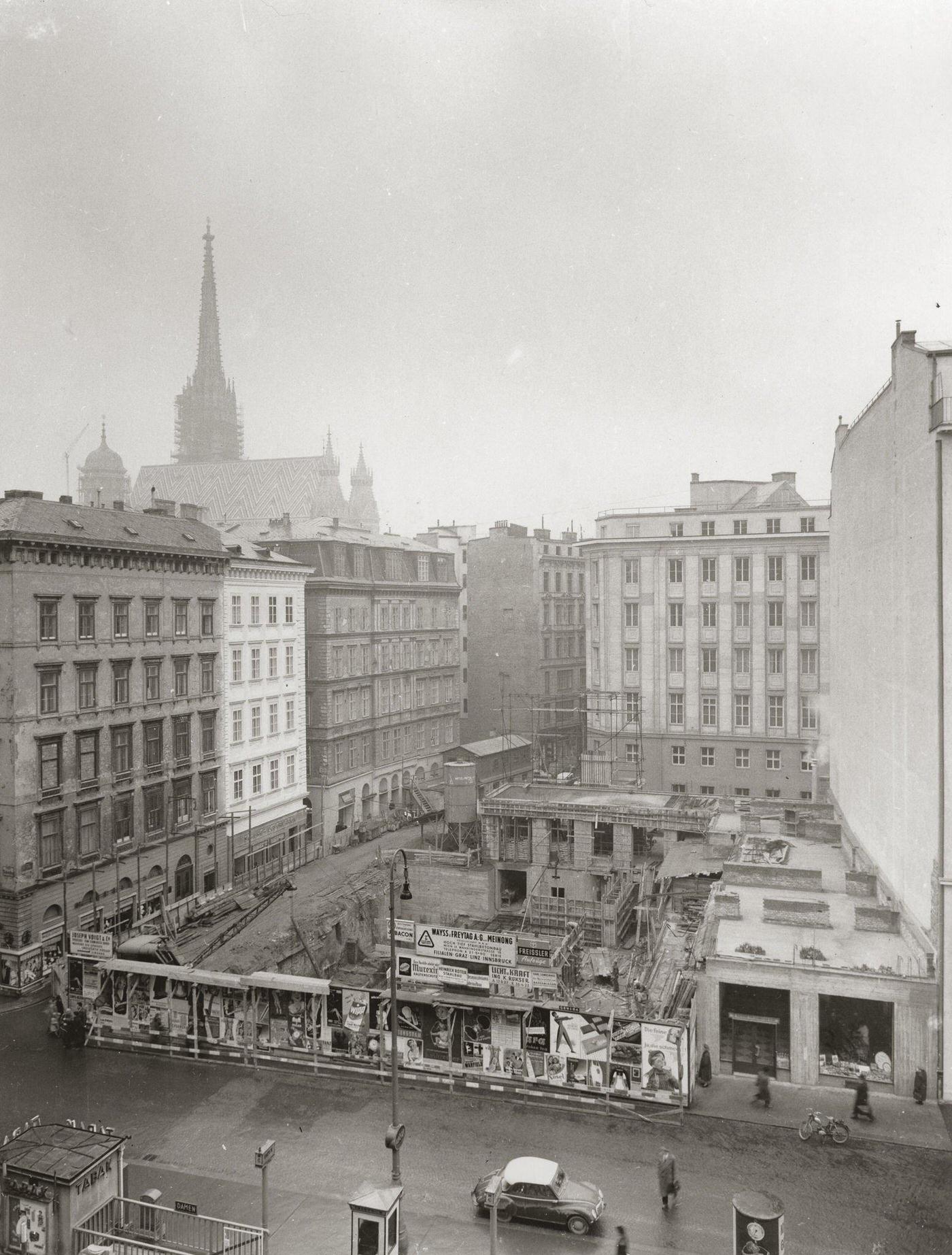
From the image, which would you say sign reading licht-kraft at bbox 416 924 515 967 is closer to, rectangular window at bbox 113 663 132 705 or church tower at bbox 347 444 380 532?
rectangular window at bbox 113 663 132 705

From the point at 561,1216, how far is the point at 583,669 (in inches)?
2729

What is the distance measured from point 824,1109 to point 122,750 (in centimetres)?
3044

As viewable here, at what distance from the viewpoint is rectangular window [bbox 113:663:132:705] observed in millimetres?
42406

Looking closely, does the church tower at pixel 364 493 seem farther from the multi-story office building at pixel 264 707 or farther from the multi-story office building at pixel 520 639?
the multi-story office building at pixel 264 707

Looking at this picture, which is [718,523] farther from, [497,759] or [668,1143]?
[668,1143]

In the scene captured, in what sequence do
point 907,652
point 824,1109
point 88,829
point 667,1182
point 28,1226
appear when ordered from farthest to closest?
point 88,829 < point 907,652 < point 824,1109 < point 667,1182 < point 28,1226

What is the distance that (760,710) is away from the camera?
6172 cm

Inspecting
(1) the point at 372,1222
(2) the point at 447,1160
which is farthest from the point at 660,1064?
(1) the point at 372,1222

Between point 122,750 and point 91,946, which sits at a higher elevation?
point 122,750

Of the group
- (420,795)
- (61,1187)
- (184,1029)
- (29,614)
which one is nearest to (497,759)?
(420,795)

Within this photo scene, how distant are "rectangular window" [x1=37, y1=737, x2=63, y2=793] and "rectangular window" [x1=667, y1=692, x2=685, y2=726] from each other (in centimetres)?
3743

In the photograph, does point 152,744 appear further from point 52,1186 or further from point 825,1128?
point 825,1128

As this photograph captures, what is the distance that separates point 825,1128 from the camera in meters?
23.2

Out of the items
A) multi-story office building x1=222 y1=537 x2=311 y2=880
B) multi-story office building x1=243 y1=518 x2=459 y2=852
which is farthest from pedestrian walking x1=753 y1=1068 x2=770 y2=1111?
multi-story office building x1=243 y1=518 x2=459 y2=852
